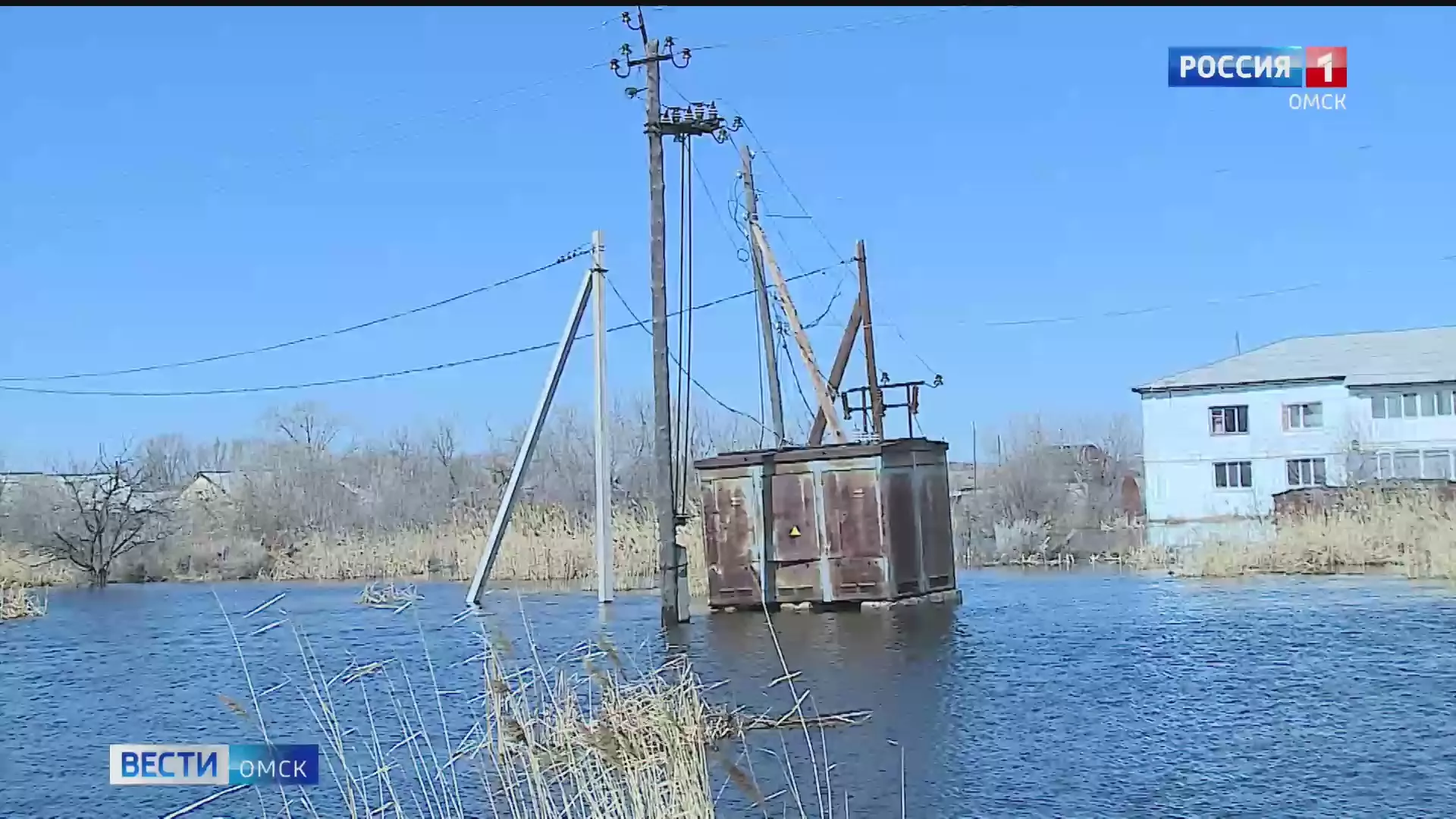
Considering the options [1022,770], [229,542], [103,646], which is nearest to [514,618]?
[103,646]

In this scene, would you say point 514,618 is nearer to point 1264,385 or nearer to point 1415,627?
point 1415,627

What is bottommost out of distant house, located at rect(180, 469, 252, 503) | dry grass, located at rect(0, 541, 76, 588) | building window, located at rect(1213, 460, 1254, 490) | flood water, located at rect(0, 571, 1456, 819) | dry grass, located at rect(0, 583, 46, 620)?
flood water, located at rect(0, 571, 1456, 819)

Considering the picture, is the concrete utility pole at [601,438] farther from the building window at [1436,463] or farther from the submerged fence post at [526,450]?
the building window at [1436,463]

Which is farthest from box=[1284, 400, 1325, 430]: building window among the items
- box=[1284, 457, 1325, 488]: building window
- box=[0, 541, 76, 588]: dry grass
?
box=[0, 541, 76, 588]: dry grass

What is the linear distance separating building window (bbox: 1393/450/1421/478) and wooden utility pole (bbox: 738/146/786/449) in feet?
92.5

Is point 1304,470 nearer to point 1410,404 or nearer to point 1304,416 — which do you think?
point 1304,416

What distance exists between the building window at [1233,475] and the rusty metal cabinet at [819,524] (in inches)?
1103

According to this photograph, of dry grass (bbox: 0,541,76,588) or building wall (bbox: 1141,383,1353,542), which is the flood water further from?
building wall (bbox: 1141,383,1353,542)

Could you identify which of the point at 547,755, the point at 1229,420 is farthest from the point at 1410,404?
the point at 547,755

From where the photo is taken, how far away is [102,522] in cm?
4072

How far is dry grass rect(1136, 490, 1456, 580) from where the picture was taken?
95.4 feet

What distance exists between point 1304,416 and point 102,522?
36.9m

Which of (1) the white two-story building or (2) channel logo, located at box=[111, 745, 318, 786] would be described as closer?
(2) channel logo, located at box=[111, 745, 318, 786]

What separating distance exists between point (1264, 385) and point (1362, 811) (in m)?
41.6
